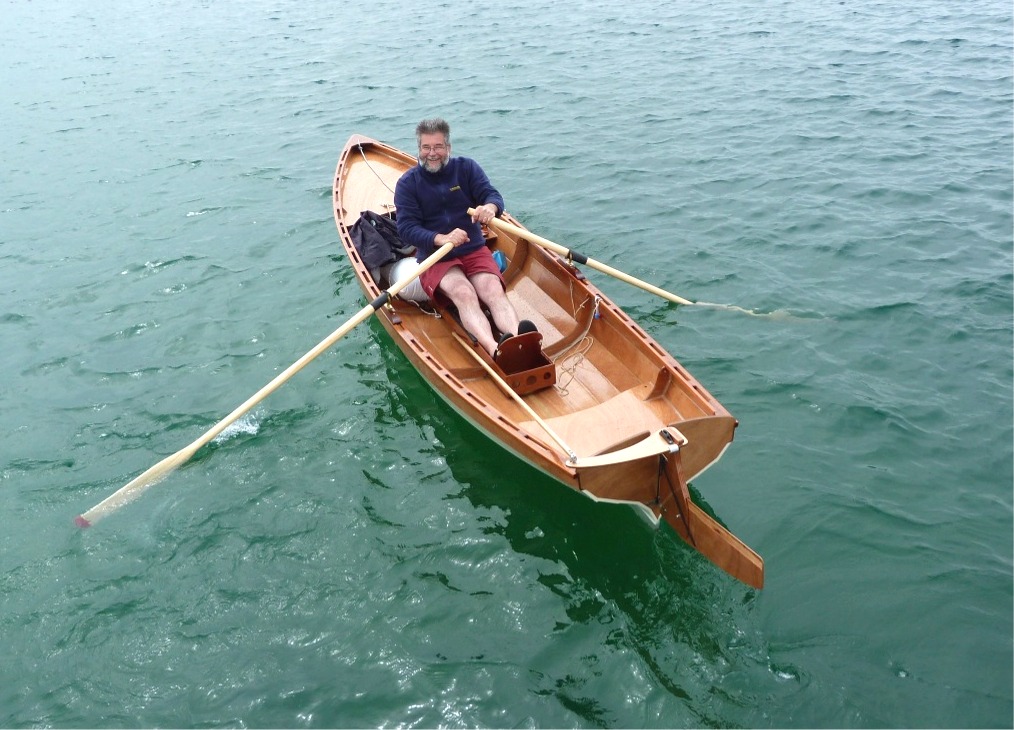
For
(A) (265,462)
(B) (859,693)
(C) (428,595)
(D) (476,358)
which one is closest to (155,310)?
(A) (265,462)

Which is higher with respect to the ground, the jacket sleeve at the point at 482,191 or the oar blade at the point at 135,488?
the jacket sleeve at the point at 482,191

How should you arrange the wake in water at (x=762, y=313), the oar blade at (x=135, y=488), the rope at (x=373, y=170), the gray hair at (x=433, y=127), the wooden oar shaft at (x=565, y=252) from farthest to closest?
the rope at (x=373, y=170), the wake in water at (x=762, y=313), the wooden oar shaft at (x=565, y=252), the gray hair at (x=433, y=127), the oar blade at (x=135, y=488)

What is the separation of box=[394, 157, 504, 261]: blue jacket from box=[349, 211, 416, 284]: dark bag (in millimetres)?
1040

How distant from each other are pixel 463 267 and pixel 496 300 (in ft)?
2.07

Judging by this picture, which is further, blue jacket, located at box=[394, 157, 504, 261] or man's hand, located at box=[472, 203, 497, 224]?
blue jacket, located at box=[394, 157, 504, 261]

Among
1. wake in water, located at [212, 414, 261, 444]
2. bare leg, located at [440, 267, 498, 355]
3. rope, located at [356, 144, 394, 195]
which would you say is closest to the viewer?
bare leg, located at [440, 267, 498, 355]

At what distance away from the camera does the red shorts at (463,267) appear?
8.79 m

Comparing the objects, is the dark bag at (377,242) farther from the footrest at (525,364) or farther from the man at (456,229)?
the footrest at (525,364)

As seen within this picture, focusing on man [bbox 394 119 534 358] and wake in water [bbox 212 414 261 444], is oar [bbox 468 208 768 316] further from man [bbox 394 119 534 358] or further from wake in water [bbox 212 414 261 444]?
wake in water [bbox 212 414 261 444]

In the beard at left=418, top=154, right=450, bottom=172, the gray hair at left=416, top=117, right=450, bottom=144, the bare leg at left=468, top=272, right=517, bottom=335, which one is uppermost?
the gray hair at left=416, top=117, right=450, bottom=144

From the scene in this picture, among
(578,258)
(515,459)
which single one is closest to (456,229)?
(578,258)

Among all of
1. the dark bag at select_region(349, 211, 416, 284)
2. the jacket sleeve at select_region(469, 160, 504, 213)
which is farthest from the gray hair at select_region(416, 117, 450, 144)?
the dark bag at select_region(349, 211, 416, 284)

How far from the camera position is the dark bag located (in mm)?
9734

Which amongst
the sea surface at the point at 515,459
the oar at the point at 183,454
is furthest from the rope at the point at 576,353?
the oar at the point at 183,454
